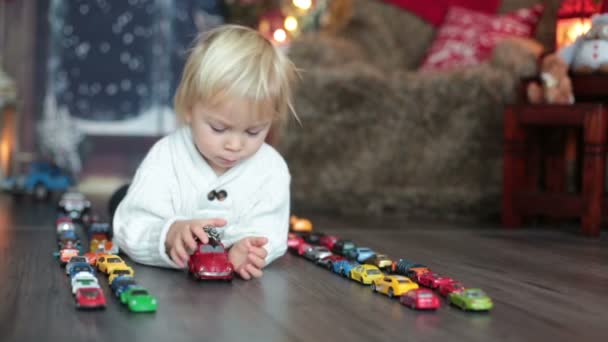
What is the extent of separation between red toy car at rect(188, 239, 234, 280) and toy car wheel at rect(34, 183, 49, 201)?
190 centimetres

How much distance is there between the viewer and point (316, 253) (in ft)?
5.70

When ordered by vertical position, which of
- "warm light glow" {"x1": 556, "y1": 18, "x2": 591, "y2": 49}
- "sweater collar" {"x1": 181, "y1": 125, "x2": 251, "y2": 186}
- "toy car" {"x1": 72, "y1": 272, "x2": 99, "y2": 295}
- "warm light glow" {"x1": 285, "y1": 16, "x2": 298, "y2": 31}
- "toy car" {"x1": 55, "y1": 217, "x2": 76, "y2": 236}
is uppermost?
"warm light glow" {"x1": 285, "y1": 16, "x2": 298, "y2": 31}

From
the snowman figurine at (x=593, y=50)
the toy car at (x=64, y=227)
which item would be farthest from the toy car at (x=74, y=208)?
the snowman figurine at (x=593, y=50)

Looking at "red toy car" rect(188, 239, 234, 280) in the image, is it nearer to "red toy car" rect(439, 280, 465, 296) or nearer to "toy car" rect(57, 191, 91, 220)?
"red toy car" rect(439, 280, 465, 296)

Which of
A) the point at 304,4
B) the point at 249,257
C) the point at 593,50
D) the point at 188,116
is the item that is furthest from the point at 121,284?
the point at 304,4

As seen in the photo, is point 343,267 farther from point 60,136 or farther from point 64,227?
point 60,136

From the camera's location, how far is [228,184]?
63.8 inches

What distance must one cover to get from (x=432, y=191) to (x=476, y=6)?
0.92m

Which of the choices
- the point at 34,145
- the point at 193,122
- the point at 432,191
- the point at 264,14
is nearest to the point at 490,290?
the point at 193,122

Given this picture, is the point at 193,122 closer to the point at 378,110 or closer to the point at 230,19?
the point at 378,110

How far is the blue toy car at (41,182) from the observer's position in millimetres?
3221

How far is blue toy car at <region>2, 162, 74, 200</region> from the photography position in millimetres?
3221

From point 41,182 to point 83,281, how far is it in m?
2.06

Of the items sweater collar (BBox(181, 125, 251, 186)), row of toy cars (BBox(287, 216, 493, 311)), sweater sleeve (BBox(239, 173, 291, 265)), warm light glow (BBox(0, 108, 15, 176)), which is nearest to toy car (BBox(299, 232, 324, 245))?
row of toy cars (BBox(287, 216, 493, 311))
